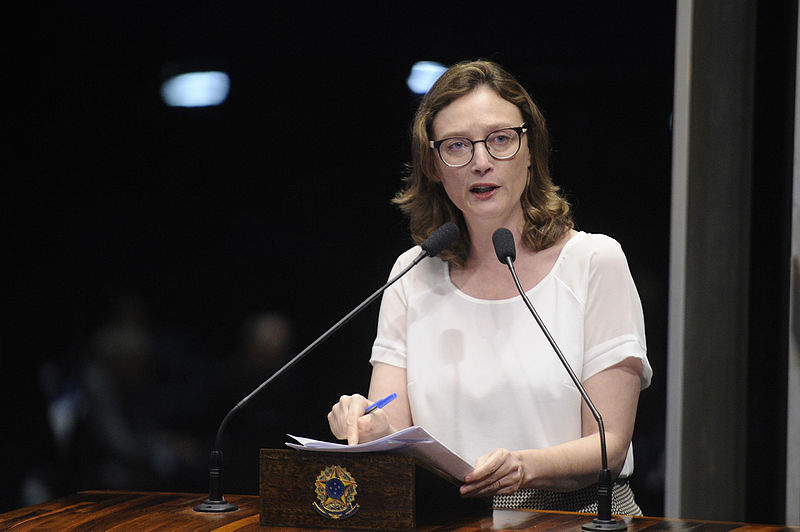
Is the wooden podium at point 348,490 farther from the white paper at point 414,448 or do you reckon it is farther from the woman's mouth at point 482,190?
the woman's mouth at point 482,190

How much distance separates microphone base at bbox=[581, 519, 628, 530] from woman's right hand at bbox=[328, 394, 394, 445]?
1.37 feet

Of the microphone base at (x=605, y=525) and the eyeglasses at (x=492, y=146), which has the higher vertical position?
the eyeglasses at (x=492, y=146)

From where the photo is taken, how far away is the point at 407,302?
2014 mm

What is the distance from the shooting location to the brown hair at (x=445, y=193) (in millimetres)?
1962

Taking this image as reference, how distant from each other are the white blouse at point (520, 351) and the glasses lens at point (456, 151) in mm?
267

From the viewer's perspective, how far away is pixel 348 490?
131 cm

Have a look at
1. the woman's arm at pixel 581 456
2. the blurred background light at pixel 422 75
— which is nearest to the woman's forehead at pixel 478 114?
the woman's arm at pixel 581 456

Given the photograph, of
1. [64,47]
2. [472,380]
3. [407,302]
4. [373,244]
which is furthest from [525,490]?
[64,47]

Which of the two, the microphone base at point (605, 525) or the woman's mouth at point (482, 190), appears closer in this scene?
the microphone base at point (605, 525)

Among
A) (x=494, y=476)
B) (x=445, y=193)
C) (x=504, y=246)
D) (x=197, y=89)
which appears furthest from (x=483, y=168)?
(x=197, y=89)

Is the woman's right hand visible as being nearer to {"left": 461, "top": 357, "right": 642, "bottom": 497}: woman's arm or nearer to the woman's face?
{"left": 461, "top": 357, "right": 642, "bottom": 497}: woman's arm

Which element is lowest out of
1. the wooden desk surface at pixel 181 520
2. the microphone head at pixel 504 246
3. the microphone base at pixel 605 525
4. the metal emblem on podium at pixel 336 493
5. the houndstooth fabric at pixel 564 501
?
the houndstooth fabric at pixel 564 501

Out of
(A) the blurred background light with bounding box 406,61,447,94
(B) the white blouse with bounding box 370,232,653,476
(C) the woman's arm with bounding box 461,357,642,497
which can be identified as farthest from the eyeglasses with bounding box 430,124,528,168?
(A) the blurred background light with bounding box 406,61,447,94

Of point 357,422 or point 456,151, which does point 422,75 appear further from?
point 357,422
